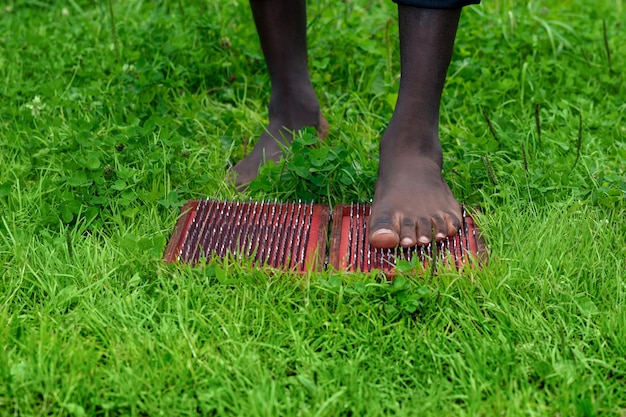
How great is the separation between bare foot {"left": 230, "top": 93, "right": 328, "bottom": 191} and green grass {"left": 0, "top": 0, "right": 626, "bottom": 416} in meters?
0.08

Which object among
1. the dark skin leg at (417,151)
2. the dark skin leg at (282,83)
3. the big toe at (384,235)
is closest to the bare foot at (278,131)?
the dark skin leg at (282,83)

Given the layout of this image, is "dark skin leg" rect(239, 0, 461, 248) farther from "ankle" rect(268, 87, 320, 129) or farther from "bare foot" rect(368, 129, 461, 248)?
"ankle" rect(268, 87, 320, 129)

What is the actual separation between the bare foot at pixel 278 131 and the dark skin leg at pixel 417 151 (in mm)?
469

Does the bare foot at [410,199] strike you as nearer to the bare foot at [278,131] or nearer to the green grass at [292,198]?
the green grass at [292,198]

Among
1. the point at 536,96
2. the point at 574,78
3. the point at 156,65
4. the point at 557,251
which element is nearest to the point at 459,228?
the point at 557,251

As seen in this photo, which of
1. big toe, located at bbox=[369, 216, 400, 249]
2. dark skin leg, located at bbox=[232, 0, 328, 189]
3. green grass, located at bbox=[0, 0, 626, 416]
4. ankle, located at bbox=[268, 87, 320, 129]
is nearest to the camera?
green grass, located at bbox=[0, 0, 626, 416]

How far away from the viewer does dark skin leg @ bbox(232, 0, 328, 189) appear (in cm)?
257

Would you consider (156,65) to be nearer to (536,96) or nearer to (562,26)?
(536,96)

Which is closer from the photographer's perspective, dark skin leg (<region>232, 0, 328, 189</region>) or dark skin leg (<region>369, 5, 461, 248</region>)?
dark skin leg (<region>369, 5, 461, 248</region>)

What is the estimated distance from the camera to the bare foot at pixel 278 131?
2.61 metres

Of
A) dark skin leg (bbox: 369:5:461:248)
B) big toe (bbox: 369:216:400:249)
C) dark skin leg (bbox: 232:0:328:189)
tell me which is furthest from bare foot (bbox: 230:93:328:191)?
big toe (bbox: 369:216:400:249)

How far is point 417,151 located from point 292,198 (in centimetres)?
46

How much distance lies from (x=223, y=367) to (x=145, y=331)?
239mm

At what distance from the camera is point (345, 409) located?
5.32ft
